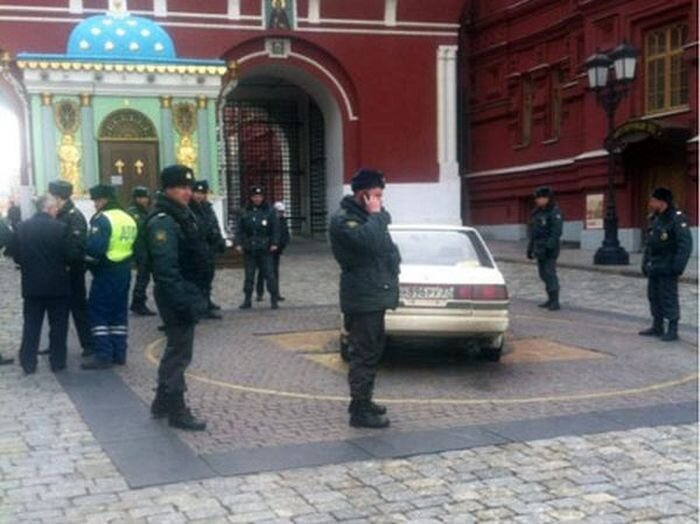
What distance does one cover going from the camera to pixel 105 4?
25.6 metres

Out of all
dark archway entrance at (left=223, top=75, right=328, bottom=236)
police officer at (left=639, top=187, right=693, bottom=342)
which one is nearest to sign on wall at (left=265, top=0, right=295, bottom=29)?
dark archway entrance at (left=223, top=75, right=328, bottom=236)

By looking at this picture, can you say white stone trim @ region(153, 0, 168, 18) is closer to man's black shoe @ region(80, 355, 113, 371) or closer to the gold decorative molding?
the gold decorative molding

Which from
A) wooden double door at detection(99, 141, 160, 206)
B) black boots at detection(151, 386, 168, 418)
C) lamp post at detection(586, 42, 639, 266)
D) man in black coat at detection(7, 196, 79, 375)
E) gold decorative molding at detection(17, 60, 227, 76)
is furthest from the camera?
wooden double door at detection(99, 141, 160, 206)

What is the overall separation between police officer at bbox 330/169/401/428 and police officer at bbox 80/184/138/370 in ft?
10.2

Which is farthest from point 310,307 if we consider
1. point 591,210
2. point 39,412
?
point 591,210

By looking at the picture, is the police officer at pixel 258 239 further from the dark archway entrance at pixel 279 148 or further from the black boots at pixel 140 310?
the dark archway entrance at pixel 279 148

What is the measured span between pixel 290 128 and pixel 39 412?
2704 cm

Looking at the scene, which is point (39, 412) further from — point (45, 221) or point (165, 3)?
point (165, 3)

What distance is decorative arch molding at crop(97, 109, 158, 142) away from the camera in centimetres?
2091

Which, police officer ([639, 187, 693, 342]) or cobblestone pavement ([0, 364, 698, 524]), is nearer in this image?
cobblestone pavement ([0, 364, 698, 524])

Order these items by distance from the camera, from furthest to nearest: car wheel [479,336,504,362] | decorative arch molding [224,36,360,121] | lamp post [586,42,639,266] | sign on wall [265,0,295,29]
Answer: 1. decorative arch molding [224,36,360,121]
2. sign on wall [265,0,295,29]
3. lamp post [586,42,639,266]
4. car wheel [479,336,504,362]

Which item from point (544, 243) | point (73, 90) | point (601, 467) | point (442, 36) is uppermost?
point (442, 36)

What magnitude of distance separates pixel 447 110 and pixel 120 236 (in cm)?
2173

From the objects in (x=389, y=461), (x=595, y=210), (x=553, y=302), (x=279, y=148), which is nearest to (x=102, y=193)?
(x=389, y=461)
